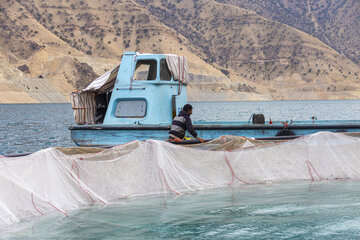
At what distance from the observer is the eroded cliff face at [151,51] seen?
450 ft

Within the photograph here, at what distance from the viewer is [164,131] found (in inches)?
629

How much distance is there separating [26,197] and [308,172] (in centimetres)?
616

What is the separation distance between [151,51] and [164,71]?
14566 cm

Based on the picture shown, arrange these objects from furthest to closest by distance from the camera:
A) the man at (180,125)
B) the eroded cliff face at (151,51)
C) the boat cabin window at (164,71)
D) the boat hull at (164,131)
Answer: the eroded cliff face at (151,51)
the boat cabin window at (164,71)
the boat hull at (164,131)
the man at (180,125)

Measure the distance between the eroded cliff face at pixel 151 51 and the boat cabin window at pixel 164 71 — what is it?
4384 inches

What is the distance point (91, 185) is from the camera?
973cm

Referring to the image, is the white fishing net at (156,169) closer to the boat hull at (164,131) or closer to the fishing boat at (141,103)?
the boat hull at (164,131)

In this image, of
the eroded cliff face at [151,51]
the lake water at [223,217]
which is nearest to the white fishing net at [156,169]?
the lake water at [223,217]

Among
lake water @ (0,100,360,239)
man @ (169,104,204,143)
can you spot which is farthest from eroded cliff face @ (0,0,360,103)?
lake water @ (0,100,360,239)

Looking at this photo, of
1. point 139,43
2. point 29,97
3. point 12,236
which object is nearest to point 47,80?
point 29,97

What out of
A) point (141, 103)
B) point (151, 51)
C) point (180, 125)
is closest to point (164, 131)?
point (141, 103)

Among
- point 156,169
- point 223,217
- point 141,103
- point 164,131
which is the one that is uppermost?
point 141,103

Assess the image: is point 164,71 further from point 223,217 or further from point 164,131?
point 223,217

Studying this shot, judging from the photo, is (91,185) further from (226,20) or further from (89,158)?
(226,20)
